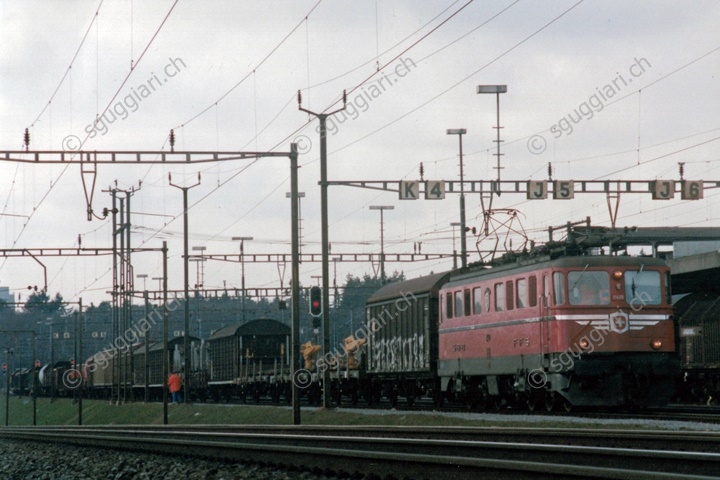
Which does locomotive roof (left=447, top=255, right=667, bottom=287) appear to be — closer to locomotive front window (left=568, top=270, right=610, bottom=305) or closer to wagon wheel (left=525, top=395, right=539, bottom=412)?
locomotive front window (left=568, top=270, right=610, bottom=305)

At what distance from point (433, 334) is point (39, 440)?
11.0 meters

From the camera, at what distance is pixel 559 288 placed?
23.8 meters

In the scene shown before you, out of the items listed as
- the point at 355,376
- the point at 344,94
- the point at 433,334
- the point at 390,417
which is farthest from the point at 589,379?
the point at 355,376

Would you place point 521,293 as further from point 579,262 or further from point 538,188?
point 538,188

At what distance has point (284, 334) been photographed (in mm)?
52188

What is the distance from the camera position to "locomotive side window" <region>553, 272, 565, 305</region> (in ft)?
78.1

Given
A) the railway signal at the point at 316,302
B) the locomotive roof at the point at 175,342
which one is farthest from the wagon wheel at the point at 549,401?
the locomotive roof at the point at 175,342

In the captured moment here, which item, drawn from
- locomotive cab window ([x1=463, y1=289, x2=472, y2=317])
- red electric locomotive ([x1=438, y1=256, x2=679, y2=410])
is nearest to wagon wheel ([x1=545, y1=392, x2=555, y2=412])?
red electric locomotive ([x1=438, y1=256, x2=679, y2=410])

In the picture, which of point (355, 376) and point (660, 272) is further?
point (355, 376)

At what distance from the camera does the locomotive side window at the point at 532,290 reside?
970 inches

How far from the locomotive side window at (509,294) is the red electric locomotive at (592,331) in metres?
0.02

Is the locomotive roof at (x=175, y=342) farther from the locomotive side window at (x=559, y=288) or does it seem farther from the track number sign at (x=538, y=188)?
the locomotive side window at (x=559, y=288)

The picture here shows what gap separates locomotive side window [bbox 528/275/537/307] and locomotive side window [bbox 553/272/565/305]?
79 centimetres

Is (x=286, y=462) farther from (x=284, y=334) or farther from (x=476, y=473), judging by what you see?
(x=284, y=334)
